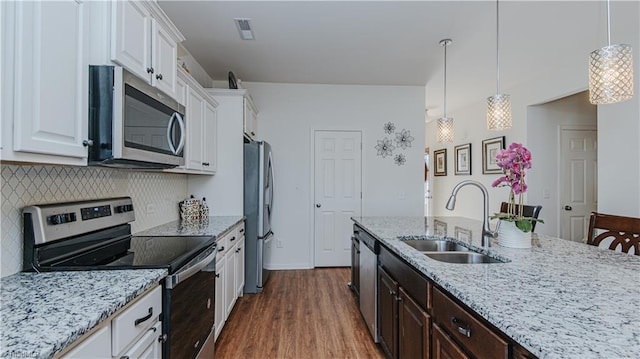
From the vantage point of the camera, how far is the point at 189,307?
1643mm

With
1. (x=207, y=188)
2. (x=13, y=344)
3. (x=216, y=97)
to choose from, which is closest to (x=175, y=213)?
(x=207, y=188)

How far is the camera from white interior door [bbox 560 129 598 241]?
442 cm

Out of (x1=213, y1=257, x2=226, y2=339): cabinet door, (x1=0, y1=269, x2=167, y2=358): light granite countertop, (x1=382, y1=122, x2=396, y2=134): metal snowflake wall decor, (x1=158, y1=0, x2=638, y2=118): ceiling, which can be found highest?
(x1=158, y1=0, x2=638, y2=118): ceiling

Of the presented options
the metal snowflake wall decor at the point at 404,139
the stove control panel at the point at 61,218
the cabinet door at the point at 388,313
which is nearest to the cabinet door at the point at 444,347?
the cabinet door at the point at 388,313

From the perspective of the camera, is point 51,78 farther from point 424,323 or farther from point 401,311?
point 401,311

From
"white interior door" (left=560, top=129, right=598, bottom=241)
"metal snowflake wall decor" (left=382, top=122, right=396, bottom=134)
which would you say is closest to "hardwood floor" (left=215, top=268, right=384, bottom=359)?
"metal snowflake wall decor" (left=382, top=122, right=396, bottom=134)

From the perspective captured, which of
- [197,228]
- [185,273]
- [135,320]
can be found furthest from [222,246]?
[135,320]

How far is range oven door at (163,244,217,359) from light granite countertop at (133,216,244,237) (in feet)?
1.28

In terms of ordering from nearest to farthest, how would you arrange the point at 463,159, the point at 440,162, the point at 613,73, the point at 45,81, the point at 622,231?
the point at 45,81 → the point at 613,73 → the point at 622,231 → the point at 463,159 → the point at 440,162

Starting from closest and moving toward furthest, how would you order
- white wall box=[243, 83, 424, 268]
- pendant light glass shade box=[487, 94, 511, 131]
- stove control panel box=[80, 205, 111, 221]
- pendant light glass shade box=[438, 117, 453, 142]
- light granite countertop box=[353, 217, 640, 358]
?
light granite countertop box=[353, 217, 640, 358] < stove control panel box=[80, 205, 111, 221] < pendant light glass shade box=[487, 94, 511, 131] < pendant light glass shade box=[438, 117, 453, 142] < white wall box=[243, 83, 424, 268]

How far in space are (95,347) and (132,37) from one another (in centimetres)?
138

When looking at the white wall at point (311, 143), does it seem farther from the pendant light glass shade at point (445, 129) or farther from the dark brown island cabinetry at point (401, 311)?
the dark brown island cabinetry at point (401, 311)

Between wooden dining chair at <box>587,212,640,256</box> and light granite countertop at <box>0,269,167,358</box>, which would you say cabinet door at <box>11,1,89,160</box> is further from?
wooden dining chair at <box>587,212,640,256</box>

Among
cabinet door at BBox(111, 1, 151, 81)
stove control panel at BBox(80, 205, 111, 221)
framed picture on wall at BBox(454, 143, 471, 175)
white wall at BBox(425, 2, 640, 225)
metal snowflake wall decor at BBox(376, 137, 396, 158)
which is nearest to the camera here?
cabinet door at BBox(111, 1, 151, 81)
